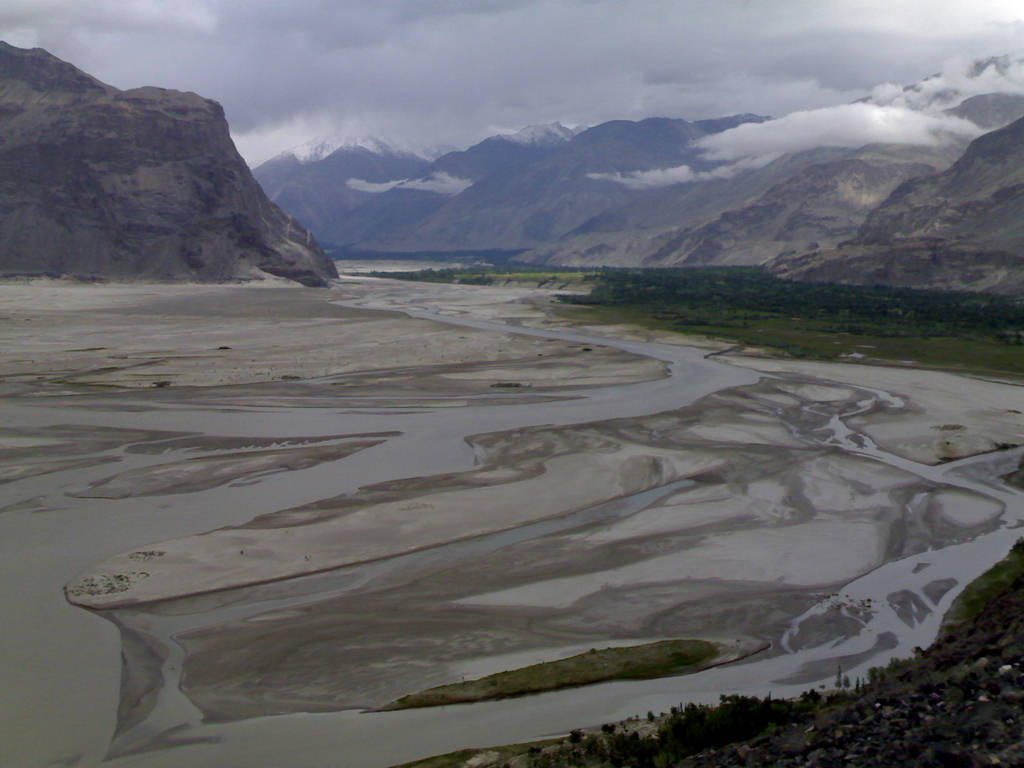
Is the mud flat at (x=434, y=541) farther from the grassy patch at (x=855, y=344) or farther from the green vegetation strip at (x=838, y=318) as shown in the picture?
the green vegetation strip at (x=838, y=318)

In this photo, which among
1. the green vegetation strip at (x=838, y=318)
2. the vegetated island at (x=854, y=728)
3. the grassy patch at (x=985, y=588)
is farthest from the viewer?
the green vegetation strip at (x=838, y=318)

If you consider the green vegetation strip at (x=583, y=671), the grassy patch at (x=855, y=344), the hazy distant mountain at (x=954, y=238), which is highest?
the hazy distant mountain at (x=954, y=238)

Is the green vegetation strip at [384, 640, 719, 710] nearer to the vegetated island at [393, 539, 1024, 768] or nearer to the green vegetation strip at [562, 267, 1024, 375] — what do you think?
the vegetated island at [393, 539, 1024, 768]

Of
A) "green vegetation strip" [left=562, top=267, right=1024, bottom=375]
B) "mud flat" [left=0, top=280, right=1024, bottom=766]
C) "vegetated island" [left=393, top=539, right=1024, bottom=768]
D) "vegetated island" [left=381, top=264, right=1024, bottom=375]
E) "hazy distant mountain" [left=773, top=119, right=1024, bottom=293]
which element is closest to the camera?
"vegetated island" [left=393, top=539, right=1024, bottom=768]

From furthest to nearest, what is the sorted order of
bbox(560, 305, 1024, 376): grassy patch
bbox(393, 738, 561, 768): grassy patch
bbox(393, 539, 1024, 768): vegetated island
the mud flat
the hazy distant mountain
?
the hazy distant mountain
bbox(560, 305, 1024, 376): grassy patch
the mud flat
bbox(393, 738, 561, 768): grassy patch
bbox(393, 539, 1024, 768): vegetated island

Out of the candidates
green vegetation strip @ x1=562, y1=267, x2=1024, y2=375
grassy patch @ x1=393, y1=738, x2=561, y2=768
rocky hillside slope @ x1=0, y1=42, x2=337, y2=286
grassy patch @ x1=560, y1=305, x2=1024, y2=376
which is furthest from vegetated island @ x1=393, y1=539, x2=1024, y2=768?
rocky hillside slope @ x1=0, y1=42, x2=337, y2=286

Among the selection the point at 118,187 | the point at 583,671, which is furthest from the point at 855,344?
the point at 118,187

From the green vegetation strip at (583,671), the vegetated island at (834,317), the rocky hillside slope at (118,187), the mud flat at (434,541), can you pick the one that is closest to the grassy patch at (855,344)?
the vegetated island at (834,317)

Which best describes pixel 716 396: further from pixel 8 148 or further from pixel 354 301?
pixel 8 148
